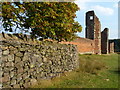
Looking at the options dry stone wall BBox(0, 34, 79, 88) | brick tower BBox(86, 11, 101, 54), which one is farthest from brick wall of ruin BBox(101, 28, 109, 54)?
dry stone wall BBox(0, 34, 79, 88)

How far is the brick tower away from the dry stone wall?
19.4 m

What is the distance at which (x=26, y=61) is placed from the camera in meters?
5.42

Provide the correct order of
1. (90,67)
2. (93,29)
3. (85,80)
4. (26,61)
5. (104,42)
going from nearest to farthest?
(26,61) < (85,80) < (90,67) < (93,29) < (104,42)

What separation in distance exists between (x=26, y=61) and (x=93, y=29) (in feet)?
73.7

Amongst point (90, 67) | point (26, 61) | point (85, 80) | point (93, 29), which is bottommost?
point (85, 80)

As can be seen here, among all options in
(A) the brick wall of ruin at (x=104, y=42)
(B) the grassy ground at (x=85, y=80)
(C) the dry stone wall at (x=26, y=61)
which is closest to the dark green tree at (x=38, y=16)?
(C) the dry stone wall at (x=26, y=61)

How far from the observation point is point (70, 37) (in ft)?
30.1

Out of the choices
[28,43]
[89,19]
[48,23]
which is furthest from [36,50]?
[89,19]

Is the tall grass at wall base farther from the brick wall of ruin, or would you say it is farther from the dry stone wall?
the brick wall of ruin

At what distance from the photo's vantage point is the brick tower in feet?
86.6

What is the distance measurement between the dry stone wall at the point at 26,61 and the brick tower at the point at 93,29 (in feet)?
63.7

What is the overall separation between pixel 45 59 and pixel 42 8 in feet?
8.93

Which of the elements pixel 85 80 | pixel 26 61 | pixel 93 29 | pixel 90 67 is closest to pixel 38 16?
pixel 26 61

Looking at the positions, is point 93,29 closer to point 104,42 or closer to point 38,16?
point 104,42
